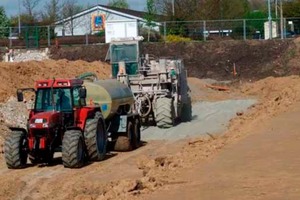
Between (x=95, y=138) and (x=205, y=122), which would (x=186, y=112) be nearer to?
(x=205, y=122)

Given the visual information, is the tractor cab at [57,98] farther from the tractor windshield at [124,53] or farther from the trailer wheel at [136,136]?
the tractor windshield at [124,53]

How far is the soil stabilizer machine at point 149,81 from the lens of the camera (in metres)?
28.8

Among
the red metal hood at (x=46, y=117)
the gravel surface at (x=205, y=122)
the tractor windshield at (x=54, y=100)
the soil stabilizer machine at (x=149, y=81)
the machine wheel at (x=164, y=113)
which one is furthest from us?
the soil stabilizer machine at (x=149, y=81)

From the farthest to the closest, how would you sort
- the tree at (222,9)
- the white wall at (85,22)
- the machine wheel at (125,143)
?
the white wall at (85,22)
the tree at (222,9)
the machine wheel at (125,143)

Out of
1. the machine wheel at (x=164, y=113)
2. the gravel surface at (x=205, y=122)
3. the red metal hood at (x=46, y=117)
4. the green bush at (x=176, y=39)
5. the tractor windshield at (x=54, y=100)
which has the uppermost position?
the green bush at (x=176, y=39)

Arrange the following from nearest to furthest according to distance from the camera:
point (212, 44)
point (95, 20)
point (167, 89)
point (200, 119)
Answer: point (167, 89)
point (200, 119)
point (212, 44)
point (95, 20)

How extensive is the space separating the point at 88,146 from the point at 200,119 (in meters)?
13.1

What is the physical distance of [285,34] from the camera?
2397 inches

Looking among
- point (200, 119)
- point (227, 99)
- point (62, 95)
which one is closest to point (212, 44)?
point (227, 99)

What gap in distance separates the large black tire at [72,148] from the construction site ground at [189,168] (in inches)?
8.7

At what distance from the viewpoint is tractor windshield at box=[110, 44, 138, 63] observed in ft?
100

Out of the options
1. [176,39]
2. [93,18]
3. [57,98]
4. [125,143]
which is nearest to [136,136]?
[125,143]

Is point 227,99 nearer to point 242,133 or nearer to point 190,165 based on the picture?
point 242,133

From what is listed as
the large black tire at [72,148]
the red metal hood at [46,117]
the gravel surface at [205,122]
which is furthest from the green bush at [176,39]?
the large black tire at [72,148]
